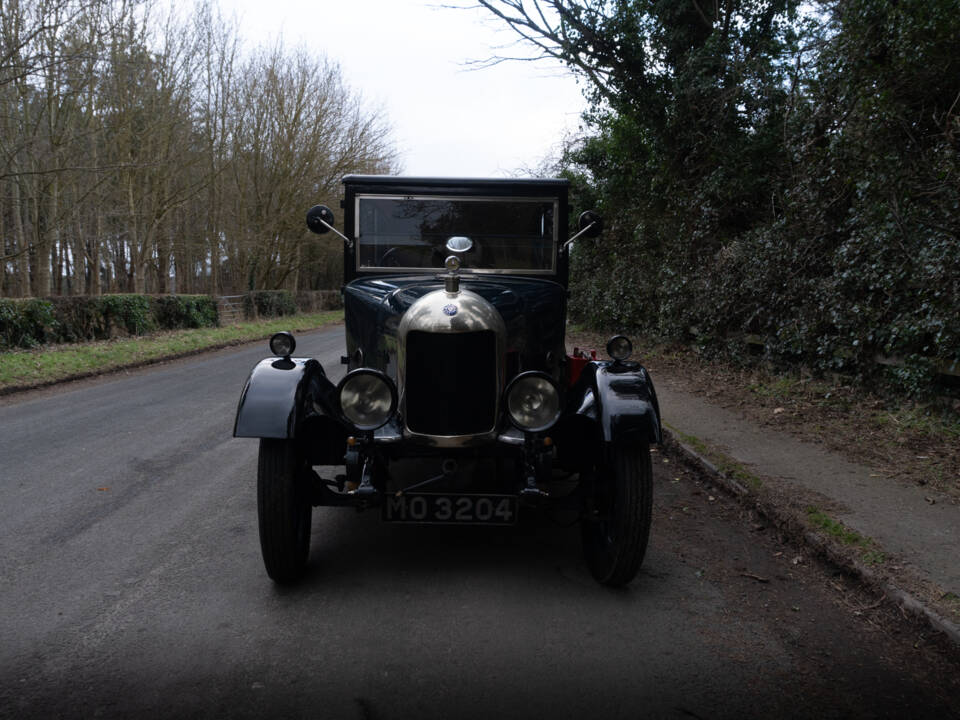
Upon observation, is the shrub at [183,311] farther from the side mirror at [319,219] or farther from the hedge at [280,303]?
the side mirror at [319,219]

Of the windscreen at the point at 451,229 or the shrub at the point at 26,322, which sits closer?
the windscreen at the point at 451,229

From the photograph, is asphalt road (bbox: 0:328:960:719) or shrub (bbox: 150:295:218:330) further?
shrub (bbox: 150:295:218:330)

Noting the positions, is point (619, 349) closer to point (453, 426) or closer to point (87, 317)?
point (453, 426)

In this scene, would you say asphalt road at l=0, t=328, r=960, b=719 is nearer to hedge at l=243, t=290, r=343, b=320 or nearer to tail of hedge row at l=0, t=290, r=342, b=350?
tail of hedge row at l=0, t=290, r=342, b=350

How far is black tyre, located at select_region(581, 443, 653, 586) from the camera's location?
3.30 metres

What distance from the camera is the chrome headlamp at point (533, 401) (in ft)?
11.2

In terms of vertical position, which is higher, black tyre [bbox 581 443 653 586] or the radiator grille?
the radiator grille

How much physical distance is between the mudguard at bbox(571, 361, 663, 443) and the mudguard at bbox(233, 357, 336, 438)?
139cm

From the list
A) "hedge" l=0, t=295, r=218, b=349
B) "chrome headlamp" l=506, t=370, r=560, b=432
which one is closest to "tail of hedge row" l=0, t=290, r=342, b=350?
"hedge" l=0, t=295, r=218, b=349

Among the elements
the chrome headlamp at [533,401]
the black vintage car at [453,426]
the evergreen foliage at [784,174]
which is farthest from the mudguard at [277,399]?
the evergreen foliage at [784,174]

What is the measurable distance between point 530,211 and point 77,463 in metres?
4.13

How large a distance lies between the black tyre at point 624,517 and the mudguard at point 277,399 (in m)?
1.50

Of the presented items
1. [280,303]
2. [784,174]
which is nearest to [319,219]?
[784,174]

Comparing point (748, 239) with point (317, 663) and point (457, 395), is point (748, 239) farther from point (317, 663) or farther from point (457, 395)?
point (317, 663)
